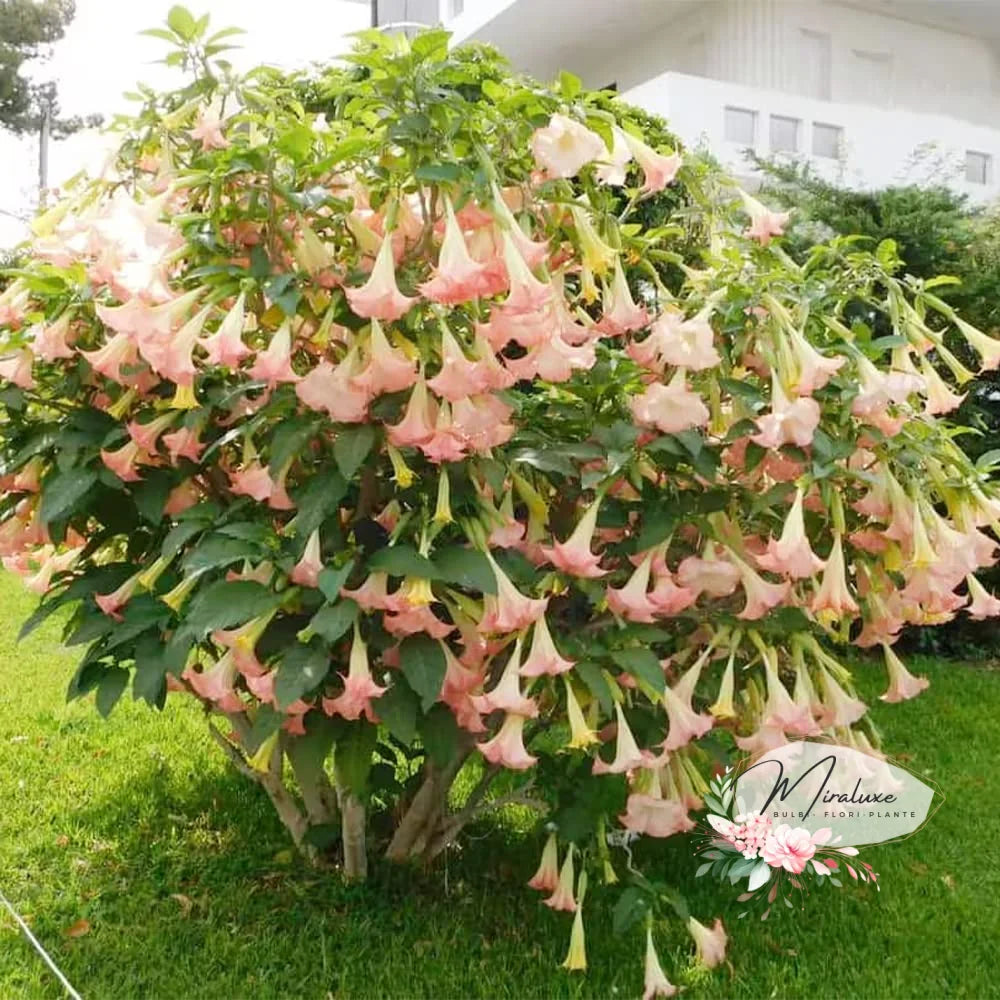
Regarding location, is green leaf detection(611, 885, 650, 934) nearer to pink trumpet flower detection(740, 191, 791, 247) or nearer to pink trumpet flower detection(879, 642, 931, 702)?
pink trumpet flower detection(879, 642, 931, 702)

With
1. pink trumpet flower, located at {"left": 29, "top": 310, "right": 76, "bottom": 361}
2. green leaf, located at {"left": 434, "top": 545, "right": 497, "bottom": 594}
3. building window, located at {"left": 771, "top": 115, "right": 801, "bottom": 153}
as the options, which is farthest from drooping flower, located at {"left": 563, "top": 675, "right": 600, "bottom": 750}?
building window, located at {"left": 771, "top": 115, "right": 801, "bottom": 153}

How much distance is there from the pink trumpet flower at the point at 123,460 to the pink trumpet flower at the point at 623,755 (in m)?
0.90

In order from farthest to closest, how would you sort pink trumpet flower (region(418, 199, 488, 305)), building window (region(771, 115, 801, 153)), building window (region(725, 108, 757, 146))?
building window (region(771, 115, 801, 153)) < building window (region(725, 108, 757, 146)) < pink trumpet flower (region(418, 199, 488, 305))

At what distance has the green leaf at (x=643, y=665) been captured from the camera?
184cm

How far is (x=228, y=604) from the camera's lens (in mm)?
1732

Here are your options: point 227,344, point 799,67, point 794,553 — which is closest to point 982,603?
point 794,553

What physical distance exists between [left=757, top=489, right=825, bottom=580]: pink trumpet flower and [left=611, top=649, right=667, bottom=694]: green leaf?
0.78 feet

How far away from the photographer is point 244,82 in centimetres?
206

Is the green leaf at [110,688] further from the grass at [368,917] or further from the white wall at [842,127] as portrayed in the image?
the white wall at [842,127]

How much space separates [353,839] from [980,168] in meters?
9.90

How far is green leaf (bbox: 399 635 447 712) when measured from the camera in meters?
1.74

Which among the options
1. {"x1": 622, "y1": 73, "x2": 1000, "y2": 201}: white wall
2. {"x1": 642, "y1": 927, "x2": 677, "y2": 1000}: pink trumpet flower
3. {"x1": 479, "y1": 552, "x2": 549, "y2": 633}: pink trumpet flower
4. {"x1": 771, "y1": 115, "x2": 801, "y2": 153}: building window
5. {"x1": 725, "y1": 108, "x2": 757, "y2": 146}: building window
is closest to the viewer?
{"x1": 479, "y1": 552, "x2": 549, "y2": 633}: pink trumpet flower

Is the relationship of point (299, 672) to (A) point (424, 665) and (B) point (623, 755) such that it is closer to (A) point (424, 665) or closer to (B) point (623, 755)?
(A) point (424, 665)

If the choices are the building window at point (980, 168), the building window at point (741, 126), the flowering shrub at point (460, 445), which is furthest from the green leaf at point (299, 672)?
the building window at point (980, 168)
